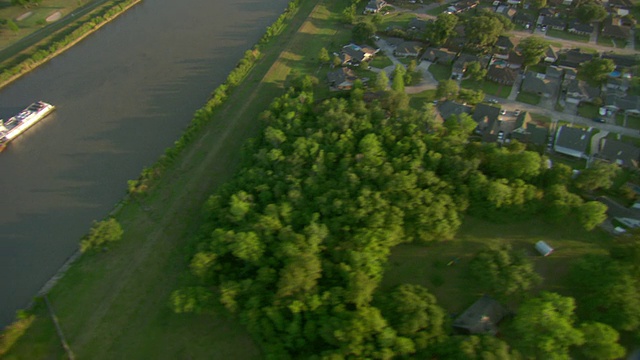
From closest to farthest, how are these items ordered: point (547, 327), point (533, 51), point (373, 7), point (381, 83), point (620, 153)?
point (547, 327) < point (620, 153) < point (381, 83) < point (533, 51) < point (373, 7)

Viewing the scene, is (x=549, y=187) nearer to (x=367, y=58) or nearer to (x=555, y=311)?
(x=555, y=311)

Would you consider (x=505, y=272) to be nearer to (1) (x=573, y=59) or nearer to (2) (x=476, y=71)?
(2) (x=476, y=71)

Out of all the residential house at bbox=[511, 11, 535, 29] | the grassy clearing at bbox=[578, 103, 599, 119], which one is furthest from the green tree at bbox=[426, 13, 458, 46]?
the grassy clearing at bbox=[578, 103, 599, 119]

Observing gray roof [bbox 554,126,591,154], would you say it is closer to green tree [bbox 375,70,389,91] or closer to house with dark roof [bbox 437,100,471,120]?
house with dark roof [bbox 437,100,471,120]

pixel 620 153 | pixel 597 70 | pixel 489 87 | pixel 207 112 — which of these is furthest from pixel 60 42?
pixel 597 70

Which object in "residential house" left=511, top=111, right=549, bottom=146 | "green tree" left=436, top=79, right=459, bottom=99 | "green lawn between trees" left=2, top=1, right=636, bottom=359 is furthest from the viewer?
"green tree" left=436, top=79, right=459, bottom=99

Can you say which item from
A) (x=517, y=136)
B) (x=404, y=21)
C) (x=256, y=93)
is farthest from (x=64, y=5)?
(x=517, y=136)
